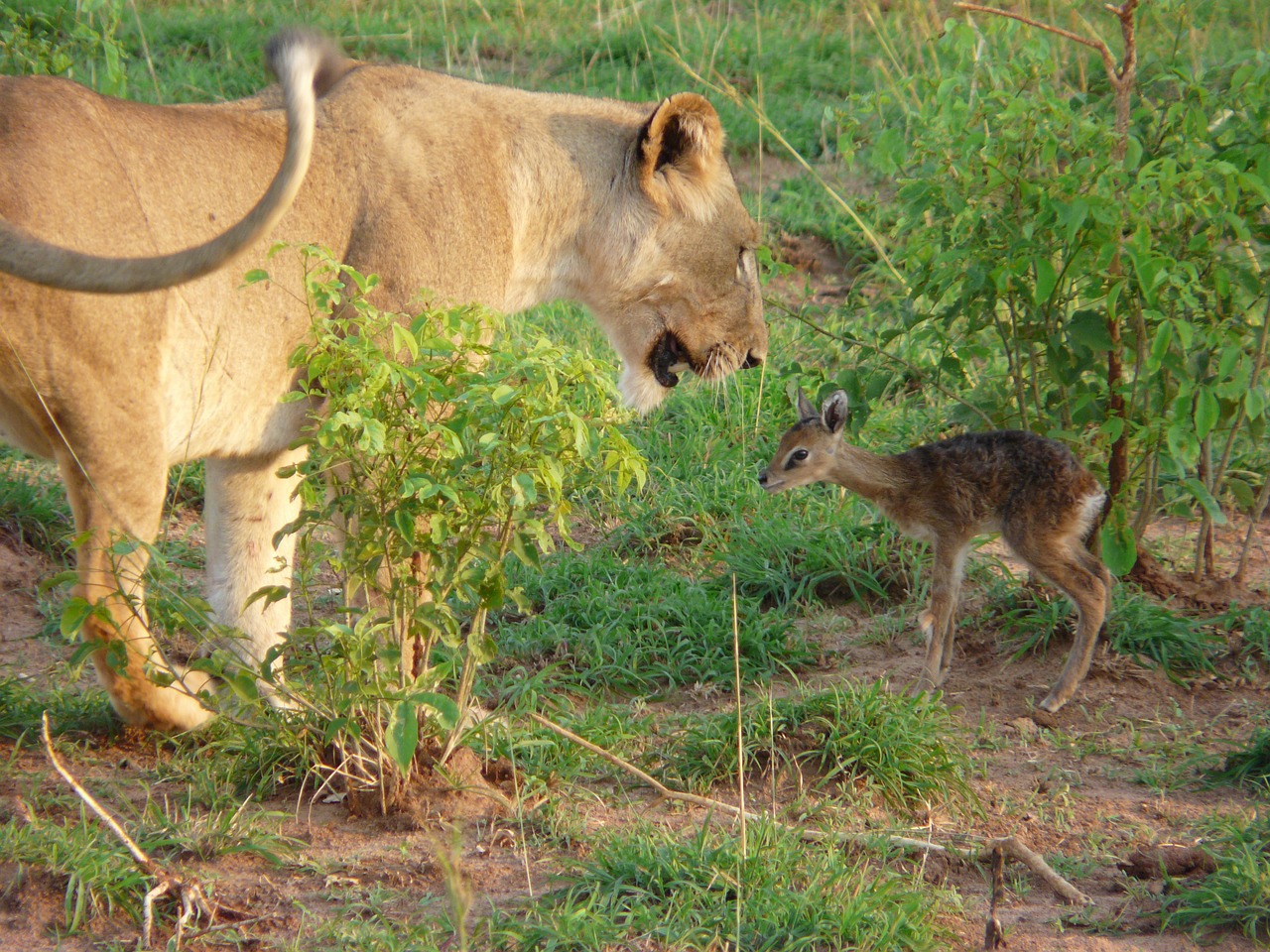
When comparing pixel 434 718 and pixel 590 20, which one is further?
pixel 590 20

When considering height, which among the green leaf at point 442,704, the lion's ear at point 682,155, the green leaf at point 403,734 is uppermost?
the lion's ear at point 682,155

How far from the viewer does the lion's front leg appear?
4.28m

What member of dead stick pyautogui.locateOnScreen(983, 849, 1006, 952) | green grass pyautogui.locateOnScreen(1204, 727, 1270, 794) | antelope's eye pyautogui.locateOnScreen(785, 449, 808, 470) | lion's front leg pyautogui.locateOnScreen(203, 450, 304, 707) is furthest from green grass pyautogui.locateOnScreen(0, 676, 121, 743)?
green grass pyautogui.locateOnScreen(1204, 727, 1270, 794)

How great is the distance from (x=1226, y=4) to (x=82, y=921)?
29.1 ft

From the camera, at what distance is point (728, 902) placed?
3195 millimetres

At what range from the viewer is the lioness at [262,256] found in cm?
339

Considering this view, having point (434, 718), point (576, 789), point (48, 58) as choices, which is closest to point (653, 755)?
point (576, 789)

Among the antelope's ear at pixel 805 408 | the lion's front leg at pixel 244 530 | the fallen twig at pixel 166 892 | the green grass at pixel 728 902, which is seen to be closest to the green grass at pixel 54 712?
the lion's front leg at pixel 244 530

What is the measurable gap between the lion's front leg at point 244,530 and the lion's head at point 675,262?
1250 mm

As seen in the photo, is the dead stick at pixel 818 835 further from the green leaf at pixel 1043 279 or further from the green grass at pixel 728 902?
the green leaf at pixel 1043 279

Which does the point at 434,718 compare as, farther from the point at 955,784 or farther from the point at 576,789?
the point at 955,784

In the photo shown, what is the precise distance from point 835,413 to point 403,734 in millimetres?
2460

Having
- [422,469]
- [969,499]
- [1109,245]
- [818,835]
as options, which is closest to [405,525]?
[422,469]

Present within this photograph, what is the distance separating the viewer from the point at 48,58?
5672 mm
